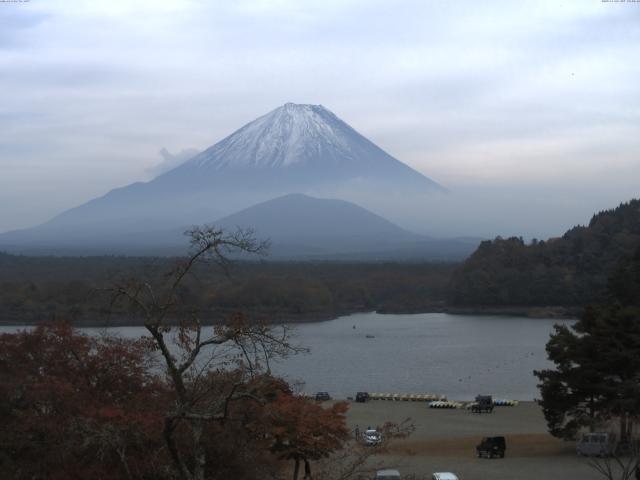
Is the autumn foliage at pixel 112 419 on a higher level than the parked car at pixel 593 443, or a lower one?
higher

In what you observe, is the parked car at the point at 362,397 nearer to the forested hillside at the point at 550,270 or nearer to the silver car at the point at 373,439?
the silver car at the point at 373,439

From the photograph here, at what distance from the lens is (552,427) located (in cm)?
1102

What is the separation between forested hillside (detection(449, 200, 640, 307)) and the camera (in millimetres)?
42281

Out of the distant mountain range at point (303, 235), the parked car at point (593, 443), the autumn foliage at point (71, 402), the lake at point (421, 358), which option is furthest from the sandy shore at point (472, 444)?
the distant mountain range at point (303, 235)

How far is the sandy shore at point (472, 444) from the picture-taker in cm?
955

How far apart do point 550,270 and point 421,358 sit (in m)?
20.4

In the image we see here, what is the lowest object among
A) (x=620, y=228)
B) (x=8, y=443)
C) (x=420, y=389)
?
(x=420, y=389)

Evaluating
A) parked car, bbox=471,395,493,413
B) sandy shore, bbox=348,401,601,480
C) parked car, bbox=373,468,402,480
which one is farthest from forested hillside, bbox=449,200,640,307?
parked car, bbox=373,468,402,480

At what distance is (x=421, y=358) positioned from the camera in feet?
81.7

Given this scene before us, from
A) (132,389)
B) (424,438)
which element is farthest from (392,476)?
(424,438)

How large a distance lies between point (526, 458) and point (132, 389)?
18.3 feet

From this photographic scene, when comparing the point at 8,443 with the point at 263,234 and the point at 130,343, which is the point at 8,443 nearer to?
the point at 130,343

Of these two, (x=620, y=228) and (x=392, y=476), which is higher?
(x=620, y=228)

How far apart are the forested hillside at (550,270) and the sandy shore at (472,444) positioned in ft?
84.5
